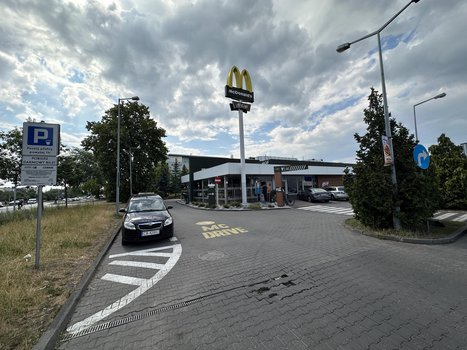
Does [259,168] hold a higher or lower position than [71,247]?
higher

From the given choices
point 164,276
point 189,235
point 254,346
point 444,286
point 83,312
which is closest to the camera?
point 254,346

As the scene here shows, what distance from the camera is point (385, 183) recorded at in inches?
270

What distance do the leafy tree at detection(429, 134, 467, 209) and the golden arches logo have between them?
1430cm

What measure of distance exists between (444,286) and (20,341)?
241 inches

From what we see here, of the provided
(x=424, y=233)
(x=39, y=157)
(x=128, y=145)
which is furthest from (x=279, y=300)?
(x=128, y=145)

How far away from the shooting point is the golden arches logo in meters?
18.8

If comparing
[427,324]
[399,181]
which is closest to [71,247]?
[427,324]

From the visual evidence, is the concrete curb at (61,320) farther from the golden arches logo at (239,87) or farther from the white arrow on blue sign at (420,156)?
the golden arches logo at (239,87)

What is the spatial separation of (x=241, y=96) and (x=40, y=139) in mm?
16879

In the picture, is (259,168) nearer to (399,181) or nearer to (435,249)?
(399,181)

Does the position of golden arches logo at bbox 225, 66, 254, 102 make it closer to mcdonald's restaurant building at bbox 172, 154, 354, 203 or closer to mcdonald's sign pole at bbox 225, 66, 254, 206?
mcdonald's sign pole at bbox 225, 66, 254, 206

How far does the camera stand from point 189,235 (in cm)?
808

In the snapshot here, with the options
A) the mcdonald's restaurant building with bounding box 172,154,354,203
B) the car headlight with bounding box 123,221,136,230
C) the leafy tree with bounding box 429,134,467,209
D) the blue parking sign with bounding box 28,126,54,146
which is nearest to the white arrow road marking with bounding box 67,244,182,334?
the car headlight with bounding box 123,221,136,230

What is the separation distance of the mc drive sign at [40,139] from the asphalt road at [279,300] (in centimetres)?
305
